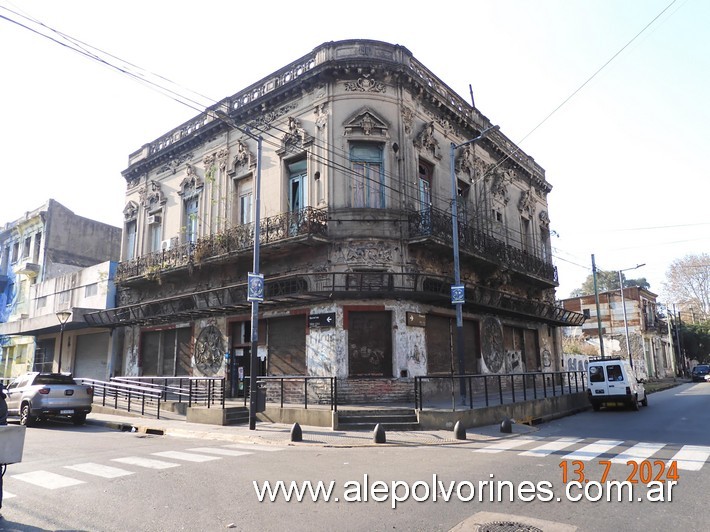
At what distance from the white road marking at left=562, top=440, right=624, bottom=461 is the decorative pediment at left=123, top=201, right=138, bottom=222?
1005 inches

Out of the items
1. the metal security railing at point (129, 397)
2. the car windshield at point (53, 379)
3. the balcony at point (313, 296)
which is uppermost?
the balcony at point (313, 296)

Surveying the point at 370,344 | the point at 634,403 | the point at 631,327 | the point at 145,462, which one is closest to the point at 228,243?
the point at 370,344

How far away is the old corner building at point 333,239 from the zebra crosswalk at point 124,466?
6.94 metres

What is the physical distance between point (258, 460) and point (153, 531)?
4.03 m

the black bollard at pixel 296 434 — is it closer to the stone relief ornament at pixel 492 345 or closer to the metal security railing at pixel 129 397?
the metal security railing at pixel 129 397

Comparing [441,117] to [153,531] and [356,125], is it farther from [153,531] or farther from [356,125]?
[153,531]

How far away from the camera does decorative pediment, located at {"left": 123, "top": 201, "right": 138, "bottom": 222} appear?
27.5 metres

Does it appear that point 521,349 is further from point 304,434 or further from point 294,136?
point 304,434

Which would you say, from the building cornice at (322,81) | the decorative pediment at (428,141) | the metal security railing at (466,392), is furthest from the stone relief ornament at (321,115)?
the metal security railing at (466,392)

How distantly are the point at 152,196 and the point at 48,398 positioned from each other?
14.1 m

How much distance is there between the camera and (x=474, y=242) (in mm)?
20688

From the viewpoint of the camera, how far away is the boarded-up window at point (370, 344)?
1700cm

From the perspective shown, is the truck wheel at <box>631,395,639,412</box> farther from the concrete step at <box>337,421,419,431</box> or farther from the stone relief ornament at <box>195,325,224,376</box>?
the stone relief ornament at <box>195,325,224,376</box>

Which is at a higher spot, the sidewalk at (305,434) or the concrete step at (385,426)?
the concrete step at (385,426)
